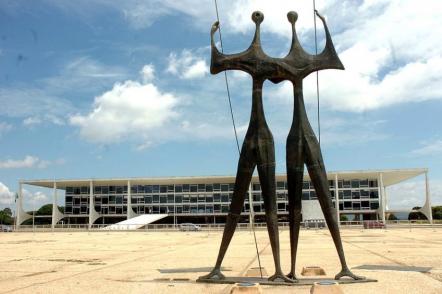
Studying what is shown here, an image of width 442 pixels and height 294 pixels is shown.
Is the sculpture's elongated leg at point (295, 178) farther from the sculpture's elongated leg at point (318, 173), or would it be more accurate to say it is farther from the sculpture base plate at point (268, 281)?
the sculpture base plate at point (268, 281)

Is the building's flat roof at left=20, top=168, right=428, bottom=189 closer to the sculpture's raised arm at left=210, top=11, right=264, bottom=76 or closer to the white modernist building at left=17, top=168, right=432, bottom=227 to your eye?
the white modernist building at left=17, top=168, right=432, bottom=227

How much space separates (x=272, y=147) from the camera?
438 inches

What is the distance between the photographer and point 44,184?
324 feet

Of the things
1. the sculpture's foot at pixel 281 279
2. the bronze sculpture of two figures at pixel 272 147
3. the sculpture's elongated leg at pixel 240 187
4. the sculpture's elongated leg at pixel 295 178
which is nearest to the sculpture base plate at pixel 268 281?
the sculpture's foot at pixel 281 279

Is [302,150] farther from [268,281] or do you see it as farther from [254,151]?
[268,281]

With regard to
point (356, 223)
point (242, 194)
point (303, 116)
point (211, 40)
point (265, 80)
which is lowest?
point (356, 223)

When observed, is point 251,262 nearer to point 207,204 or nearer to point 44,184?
point 207,204

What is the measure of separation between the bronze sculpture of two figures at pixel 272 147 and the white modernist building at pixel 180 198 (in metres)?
82.5

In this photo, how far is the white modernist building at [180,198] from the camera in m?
95.4

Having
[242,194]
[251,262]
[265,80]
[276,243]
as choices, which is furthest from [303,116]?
[251,262]

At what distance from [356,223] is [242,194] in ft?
219

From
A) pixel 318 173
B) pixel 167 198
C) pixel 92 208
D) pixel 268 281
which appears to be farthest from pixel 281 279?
pixel 167 198

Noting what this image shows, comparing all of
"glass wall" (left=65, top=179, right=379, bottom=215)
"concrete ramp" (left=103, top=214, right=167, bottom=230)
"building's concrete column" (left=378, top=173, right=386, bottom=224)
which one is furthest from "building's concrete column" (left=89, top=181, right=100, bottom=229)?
"building's concrete column" (left=378, top=173, right=386, bottom=224)

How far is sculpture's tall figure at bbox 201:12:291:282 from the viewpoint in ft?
36.0
